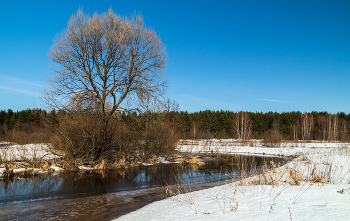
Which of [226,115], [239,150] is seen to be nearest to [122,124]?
[239,150]

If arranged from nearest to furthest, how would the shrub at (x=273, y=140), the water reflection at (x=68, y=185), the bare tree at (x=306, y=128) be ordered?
the water reflection at (x=68, y=185)
the shrub at (x=273, y=140)
the bare tree at (x=306, y=128)

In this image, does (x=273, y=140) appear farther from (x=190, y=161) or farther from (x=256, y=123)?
(x=256, y=123)

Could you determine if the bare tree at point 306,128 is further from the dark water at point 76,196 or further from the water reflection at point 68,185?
the water reflection at point 68,185

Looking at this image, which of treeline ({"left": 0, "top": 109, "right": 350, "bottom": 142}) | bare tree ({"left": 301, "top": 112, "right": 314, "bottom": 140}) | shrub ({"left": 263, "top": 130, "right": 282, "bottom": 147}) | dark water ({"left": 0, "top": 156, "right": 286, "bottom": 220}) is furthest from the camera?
bare tree ({"left": 301, "top": 112, "right": 314, "bottom": 140})

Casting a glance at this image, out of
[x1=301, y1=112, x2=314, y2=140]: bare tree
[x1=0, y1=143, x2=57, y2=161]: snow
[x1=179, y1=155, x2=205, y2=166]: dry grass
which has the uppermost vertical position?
[x1=301, y1=112, x2=314, y2=140]: bare tree

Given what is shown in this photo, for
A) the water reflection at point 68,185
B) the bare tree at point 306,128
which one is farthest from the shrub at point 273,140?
the bare tree at point 306,128

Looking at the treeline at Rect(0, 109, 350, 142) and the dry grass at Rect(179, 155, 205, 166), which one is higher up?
the treeline at Rect(0, 109, 350, 142)

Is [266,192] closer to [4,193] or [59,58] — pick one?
[4,193]

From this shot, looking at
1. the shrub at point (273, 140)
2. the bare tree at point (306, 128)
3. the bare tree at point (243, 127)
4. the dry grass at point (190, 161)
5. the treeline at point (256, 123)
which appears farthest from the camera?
the bare tree at point (306, 128)

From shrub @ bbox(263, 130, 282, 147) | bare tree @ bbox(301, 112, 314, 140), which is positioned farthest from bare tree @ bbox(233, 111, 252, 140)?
bare tree @ bbox(301, 112, 314, 140)

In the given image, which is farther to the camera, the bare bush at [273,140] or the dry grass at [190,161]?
the bare bush at [273,140]

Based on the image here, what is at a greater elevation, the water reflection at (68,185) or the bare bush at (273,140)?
the bare bush at (273,140)

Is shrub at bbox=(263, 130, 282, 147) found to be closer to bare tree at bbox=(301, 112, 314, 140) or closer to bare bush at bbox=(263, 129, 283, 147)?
bare bush at bbox=(263, 129, 283, 147)

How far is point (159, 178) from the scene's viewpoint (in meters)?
11.0
